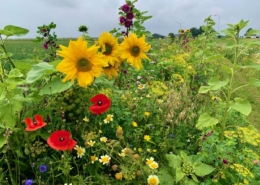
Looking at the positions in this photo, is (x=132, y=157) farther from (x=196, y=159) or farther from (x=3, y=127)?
(x=3, y=127)

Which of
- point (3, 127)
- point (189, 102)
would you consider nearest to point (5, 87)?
point (3, 127)

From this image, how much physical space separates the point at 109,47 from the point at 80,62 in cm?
37

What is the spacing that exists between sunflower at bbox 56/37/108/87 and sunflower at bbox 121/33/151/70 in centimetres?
36

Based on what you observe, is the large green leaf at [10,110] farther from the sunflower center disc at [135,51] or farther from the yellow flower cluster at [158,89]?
the yellow flower cluster at [158,89]

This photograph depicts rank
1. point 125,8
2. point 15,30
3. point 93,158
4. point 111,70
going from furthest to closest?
point 125,8 → point 111,70 → point 15,30 → point 93,158

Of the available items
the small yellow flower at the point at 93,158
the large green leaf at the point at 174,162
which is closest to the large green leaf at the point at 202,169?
the large green leaf at the point at 174,162

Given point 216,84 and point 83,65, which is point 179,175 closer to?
point 216,84

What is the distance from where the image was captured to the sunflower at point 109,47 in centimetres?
207

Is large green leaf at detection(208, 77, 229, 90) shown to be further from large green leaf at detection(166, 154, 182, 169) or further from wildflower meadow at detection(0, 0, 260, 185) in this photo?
large green leaf at detection(166, 154, 182, 169)

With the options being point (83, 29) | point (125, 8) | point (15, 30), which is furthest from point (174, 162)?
point (125, 8)

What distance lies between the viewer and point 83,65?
5.91ft

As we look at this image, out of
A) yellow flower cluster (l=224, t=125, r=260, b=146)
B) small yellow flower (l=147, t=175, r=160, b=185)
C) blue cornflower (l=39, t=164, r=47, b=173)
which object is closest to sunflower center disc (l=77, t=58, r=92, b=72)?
blue cornflower (l=39, t=164, r=47, b=173)

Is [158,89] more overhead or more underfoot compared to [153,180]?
more overhead

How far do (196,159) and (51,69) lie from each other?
120 cm
